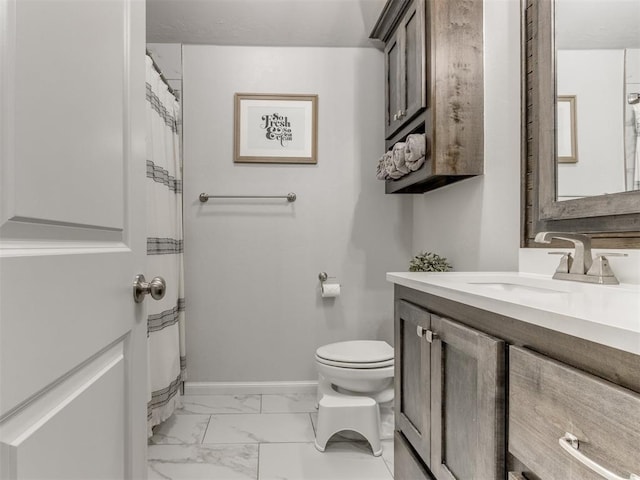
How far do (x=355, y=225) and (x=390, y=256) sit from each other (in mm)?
303


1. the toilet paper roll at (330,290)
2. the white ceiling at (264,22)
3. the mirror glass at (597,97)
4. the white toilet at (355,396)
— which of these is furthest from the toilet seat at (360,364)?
the white ceiling at (264,22)

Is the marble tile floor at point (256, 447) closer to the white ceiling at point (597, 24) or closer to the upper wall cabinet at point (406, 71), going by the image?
the upper wall cabinet at point (406, 71)

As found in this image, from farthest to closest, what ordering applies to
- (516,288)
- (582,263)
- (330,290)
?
(330,290), (516,288), (582,263)

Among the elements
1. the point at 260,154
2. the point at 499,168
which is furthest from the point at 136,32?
the point at 260,154

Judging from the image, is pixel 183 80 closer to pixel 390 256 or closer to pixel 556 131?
pixel 390 256

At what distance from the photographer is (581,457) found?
520mm

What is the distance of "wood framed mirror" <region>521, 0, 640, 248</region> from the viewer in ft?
3.46

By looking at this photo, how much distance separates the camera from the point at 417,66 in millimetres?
1802

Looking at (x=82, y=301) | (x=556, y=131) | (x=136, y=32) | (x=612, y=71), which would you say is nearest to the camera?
(x=82, y=301)

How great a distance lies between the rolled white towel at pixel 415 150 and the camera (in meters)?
1.76

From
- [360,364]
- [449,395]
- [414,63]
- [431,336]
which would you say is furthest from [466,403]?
[414,63]

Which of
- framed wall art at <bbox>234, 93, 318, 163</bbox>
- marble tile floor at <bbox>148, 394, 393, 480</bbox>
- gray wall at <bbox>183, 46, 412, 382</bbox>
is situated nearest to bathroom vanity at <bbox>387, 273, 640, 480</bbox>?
marble tile floor at <bbox>148, 394, 393, 480</bbox>

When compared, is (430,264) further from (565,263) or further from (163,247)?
(163,247)

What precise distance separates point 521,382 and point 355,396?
1382 mm
